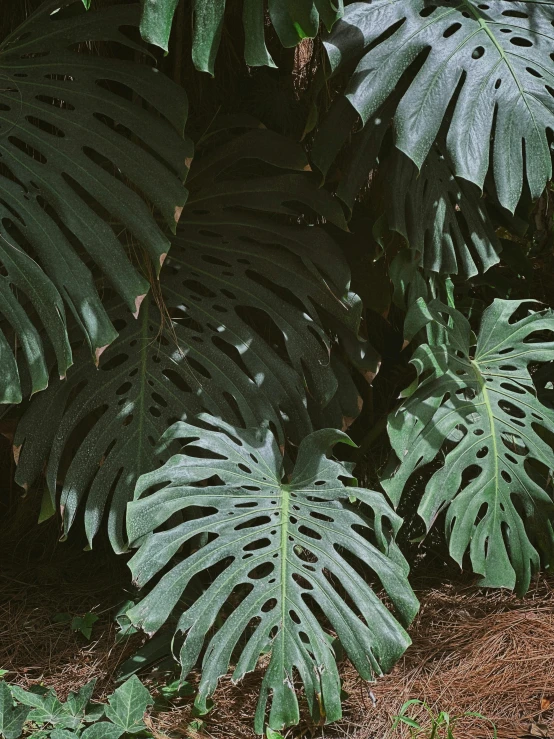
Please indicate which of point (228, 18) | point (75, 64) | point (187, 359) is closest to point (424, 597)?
point (187, 359)

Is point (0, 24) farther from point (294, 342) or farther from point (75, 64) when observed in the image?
point (294, 342)

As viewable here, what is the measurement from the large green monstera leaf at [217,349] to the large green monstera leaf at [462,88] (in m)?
0.28

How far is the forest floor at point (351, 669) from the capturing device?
1.53m

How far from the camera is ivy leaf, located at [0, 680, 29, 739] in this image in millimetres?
1369

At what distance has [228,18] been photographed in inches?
83.4

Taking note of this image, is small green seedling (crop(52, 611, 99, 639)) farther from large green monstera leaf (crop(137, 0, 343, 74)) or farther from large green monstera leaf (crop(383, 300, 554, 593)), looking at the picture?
large green monstera leaf (crop(137, 0, 343, 74))

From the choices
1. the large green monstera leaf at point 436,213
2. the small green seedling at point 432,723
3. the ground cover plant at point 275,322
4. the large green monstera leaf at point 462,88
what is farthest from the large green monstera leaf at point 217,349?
the small green seedling at point 432,723

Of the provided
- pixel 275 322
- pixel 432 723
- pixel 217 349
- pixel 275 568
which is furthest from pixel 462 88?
pixel 432 723

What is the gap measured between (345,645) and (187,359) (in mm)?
700

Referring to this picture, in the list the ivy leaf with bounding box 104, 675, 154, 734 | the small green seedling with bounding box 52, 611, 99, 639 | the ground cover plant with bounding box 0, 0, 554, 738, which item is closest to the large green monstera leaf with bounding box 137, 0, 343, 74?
the ground cover plant with bounding box 0, 0, 554, 738

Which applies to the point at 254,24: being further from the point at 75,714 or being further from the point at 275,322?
the point at 75,714

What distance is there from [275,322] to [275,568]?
0.53 metres

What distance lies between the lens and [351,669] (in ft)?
5.58

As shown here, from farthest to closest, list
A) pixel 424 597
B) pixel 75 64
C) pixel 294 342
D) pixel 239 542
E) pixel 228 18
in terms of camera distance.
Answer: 1. pixel 228 18
2. pixel 424 597
3. pixel 294 342
4. pixel 75 64
5. pixel 239 542
